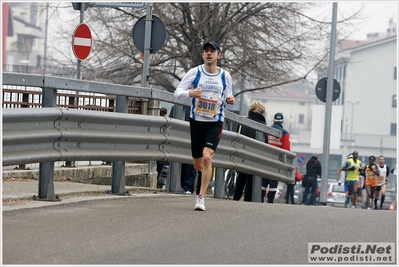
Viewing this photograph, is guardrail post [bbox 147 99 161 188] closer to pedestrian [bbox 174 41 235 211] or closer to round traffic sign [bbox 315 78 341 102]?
pedestrian [bbox 174 41 235 211]

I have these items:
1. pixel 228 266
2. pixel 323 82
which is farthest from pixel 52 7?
pixel 228 266

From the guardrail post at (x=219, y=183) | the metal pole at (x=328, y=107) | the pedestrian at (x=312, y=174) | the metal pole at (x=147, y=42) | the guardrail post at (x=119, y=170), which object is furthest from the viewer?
the pedestrian at (x=312, y=174)

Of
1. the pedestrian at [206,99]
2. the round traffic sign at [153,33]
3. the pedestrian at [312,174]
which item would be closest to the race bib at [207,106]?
the pedestrian at [206,99]

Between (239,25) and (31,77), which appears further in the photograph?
(239,25)

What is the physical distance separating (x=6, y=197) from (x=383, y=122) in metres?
99.9

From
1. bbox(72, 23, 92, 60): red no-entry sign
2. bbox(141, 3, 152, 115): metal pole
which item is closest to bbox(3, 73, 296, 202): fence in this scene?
bbox(141, 3, 152, 115): metal pole

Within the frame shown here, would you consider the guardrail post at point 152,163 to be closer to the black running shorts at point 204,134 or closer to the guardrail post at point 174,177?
the guardrail post at point 174,177

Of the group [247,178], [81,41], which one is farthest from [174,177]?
[81,41]

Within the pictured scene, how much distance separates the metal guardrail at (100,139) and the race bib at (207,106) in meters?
0.95

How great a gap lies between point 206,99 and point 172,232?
2.51 meters

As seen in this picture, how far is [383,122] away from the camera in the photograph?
107m

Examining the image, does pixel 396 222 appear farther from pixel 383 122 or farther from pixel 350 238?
pixel 383 122

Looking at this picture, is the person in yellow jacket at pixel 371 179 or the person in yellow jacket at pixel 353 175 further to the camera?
the person in yellow jacket at pixel 371 179

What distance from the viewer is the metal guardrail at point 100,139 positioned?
8797 millimetres
